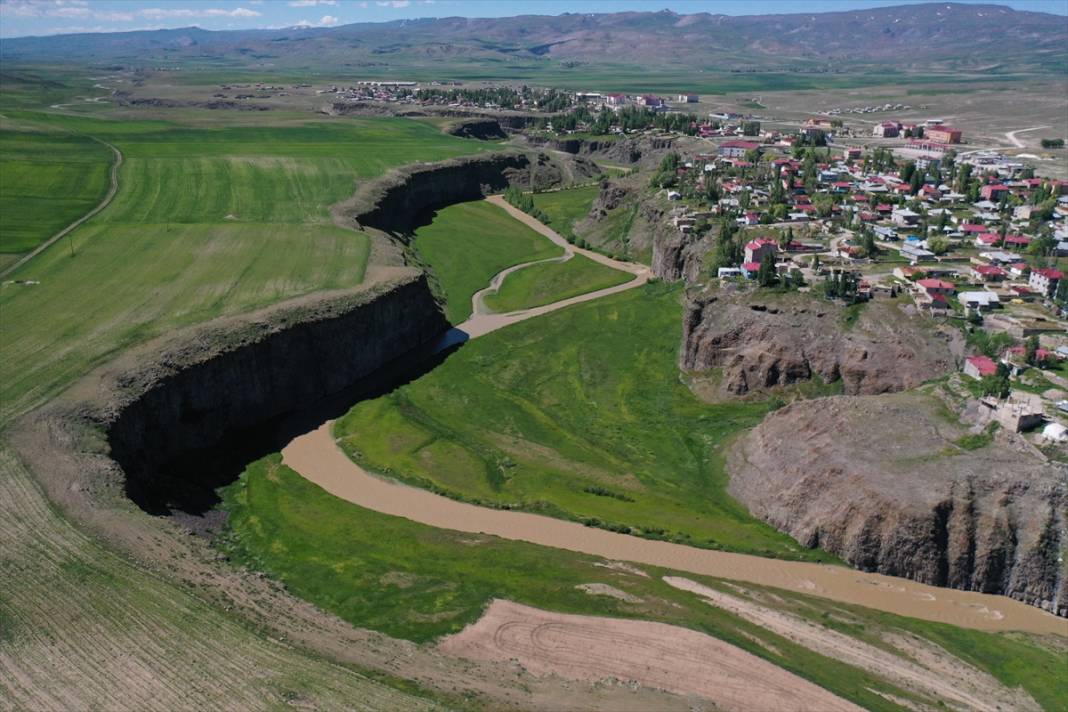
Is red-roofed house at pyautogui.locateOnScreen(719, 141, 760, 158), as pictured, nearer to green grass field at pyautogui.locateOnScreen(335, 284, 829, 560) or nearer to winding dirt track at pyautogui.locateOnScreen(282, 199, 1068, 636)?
green grass field at pyautogui.locateOnScreen(335, 284, 829, 560)

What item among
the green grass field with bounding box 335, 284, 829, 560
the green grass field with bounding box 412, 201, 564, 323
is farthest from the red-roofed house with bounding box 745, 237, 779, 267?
the green grass field with bounding box 412, 201, 564, 323

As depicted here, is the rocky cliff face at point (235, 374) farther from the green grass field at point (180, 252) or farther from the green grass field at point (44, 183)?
the green grass field at point (44, 183)

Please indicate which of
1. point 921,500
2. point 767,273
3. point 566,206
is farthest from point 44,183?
point 921,500

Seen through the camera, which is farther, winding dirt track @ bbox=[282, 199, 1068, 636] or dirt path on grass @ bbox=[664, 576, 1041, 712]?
winding dirt track @ bbox=[282, 199, 1068, 636]

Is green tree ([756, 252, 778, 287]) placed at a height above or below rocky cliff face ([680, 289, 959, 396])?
above

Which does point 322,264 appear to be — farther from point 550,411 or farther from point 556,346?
point 550,411

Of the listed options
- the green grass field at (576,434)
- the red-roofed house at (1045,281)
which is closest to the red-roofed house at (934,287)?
the red-roofed house at (1045,281)
